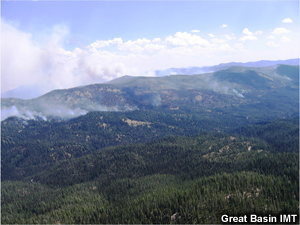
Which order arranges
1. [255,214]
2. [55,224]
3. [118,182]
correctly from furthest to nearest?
[118,182]
[55,224]
[255,214]

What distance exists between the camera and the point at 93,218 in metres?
125

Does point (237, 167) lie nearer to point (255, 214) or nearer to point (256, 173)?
point (256, 173)

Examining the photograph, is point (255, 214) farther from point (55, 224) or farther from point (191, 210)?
point (55, 224)

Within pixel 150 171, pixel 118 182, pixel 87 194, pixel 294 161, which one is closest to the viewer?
pixel 294 161

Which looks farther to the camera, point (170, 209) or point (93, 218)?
point (93, 218)

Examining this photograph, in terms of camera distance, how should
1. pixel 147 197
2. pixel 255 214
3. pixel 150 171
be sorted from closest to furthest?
pixel 255 214 < pixel 147 197 < pixel 150 171

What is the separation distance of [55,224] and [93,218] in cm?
1880

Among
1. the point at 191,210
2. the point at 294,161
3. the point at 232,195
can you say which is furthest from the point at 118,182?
the point at 294,161

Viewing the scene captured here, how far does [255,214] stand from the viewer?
99.4m

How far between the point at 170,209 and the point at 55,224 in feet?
191

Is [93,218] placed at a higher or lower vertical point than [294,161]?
lower

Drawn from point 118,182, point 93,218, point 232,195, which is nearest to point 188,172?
point 118,182

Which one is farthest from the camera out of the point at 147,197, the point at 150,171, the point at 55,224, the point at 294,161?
the point at 150,171

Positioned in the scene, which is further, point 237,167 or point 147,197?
point 237,167
